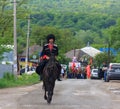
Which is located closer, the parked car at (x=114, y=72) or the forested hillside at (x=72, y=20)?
the parked car at (x=114, y=72)

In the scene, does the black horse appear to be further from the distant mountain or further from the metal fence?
the distant mountain

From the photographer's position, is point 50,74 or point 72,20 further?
point 72,20

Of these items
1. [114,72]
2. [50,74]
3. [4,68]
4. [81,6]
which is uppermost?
[81,6]

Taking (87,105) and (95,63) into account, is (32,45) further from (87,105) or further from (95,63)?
(87,105)

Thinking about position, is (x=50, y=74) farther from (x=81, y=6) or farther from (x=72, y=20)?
(x=81, y=6)

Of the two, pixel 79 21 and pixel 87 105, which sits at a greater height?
pixel 79 21

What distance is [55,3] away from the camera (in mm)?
163375

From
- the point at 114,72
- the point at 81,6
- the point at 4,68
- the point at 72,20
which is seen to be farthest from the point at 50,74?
the point at 81,6

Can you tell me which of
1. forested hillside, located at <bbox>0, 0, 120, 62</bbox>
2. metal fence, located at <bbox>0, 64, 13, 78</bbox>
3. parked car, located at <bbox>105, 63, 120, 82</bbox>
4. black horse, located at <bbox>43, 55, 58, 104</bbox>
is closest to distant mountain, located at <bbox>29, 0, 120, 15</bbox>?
forested hillside, located at <bbox>0, 0, 120, 62</bbox>

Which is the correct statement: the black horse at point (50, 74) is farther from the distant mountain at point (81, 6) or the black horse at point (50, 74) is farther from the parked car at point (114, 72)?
the distant mountain at point (81, 6)

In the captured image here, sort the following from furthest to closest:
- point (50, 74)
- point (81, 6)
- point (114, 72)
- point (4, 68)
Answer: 1. point (81, 6)
2. point (114, 72)
3. point (4, 68)
4. point (50, 74)

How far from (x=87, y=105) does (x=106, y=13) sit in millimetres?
151080

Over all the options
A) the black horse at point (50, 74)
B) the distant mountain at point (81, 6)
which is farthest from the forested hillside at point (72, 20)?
the black horse at point (50, 74)

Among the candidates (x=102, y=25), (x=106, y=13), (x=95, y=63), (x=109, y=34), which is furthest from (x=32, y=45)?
(x=109, y=34)
